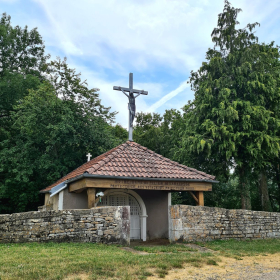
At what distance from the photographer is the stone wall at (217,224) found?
416 inches

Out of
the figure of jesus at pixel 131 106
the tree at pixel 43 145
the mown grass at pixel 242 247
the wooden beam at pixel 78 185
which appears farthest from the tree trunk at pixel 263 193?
the wooden beam at pixel 78 185

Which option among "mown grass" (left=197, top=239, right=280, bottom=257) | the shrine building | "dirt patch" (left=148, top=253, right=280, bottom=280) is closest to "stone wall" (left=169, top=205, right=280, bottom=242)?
"mown grass" (left=197, top=239, right=280, bottom=257)

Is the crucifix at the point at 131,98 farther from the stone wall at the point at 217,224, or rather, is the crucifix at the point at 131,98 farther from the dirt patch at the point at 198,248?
the dirt patch at the point at 198,248

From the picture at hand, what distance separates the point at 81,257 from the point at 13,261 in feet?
4.62

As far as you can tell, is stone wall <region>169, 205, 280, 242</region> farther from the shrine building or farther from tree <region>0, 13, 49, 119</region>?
tree <region>0, 13, 49, 119</region>

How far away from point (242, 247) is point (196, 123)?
919 cm

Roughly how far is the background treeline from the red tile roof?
3.62 metres

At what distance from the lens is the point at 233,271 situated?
697 cm

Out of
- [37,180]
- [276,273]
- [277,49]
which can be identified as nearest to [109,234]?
[276,273]

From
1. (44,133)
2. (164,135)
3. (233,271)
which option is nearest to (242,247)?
(233,271)

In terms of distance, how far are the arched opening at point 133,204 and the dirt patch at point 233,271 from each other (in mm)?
5174

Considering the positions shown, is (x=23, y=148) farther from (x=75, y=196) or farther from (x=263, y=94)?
(x=263, y=94)

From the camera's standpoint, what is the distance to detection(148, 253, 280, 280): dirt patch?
6415mm

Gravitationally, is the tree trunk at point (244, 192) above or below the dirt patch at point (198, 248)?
above
